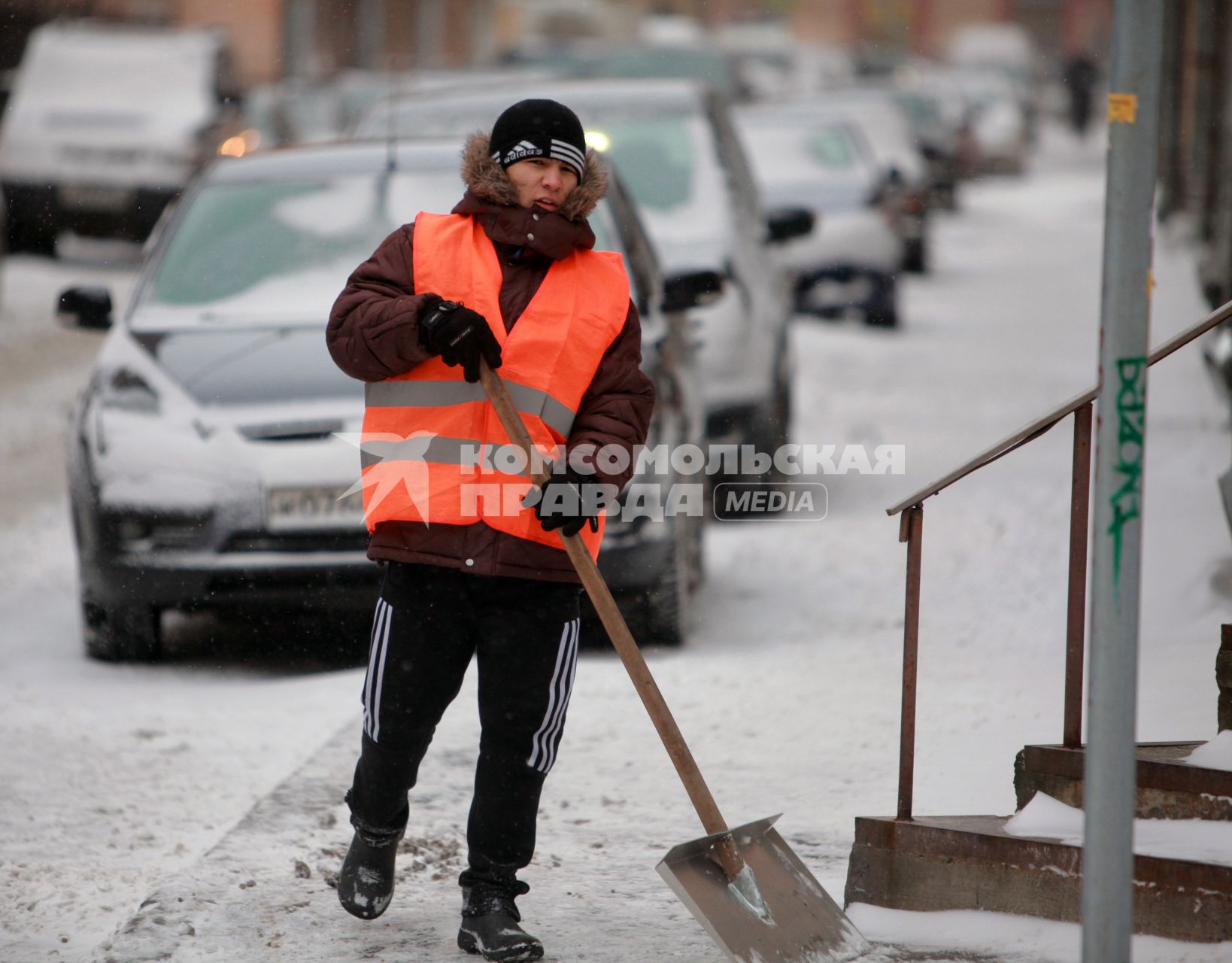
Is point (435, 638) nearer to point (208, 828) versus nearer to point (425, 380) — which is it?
point (425, 380)

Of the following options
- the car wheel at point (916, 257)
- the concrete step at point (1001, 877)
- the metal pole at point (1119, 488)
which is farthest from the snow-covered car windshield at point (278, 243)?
the car wheel at point (916, 257)

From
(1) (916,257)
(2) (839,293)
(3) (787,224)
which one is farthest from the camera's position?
(1) (916,257)

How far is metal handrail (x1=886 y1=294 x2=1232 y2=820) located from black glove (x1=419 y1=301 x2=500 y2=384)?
0.83 m

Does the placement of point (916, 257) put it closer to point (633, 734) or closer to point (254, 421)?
point (254, 421)

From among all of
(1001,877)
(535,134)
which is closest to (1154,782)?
(1001,877)

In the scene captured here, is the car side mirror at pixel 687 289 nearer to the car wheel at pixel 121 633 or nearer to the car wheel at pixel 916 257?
the car wheel at pixel 121 633

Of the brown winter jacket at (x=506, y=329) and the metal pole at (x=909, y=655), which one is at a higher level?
the brown winter jacket at (x=506, y=329)

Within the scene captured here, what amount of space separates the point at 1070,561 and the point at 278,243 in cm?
329

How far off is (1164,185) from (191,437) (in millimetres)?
19526

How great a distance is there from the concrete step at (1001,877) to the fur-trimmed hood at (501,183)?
1.30 meters

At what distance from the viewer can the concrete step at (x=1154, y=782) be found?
337cm

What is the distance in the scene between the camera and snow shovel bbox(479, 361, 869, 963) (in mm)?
3078

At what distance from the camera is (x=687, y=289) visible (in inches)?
229

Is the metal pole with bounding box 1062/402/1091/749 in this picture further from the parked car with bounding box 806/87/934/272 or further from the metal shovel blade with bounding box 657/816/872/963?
the parked car with bounding box 806/87/934/272
